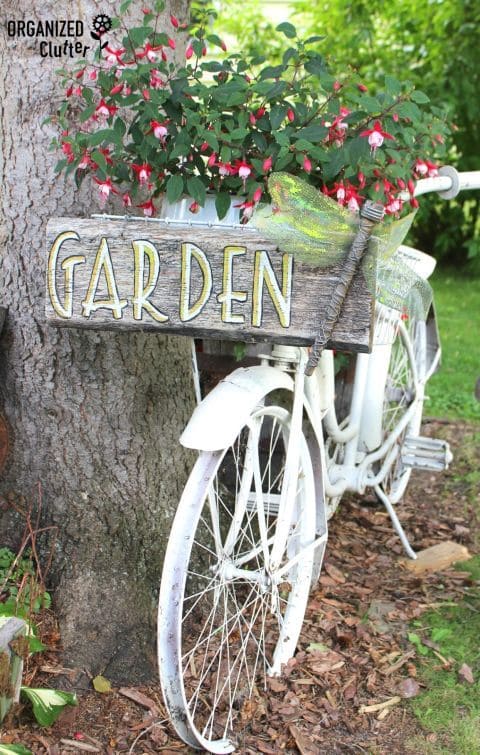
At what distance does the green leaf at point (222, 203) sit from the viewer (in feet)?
7.11

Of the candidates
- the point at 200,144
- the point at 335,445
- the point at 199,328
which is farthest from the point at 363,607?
the point at 200,144

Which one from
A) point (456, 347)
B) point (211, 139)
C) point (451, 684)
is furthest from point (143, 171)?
point (456, 347)

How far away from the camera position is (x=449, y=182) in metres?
2.81

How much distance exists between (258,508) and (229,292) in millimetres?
637

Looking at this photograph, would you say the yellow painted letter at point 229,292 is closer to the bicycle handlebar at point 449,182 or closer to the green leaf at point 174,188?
the green leaf at point 174,188

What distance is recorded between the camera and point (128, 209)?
2496mm

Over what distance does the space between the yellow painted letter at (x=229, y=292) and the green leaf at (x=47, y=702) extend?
109 cm

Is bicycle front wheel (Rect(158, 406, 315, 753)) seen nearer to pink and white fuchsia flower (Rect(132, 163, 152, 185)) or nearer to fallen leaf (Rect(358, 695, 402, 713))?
fallen leaf (Rect(358, 695, 402, 713))

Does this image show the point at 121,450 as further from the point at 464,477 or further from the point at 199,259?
the point at 464,477

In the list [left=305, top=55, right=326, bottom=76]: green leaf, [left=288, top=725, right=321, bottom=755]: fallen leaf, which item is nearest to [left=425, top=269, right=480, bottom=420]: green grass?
[left=288, top=725, right=321, bottom=755]: fallen leaf

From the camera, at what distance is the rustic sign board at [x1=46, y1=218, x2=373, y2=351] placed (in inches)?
77.0

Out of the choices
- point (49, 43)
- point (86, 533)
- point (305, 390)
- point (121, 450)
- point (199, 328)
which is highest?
point (49, 43)

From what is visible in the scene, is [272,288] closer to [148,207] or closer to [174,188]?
[174,188]

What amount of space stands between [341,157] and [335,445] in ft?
5.05
